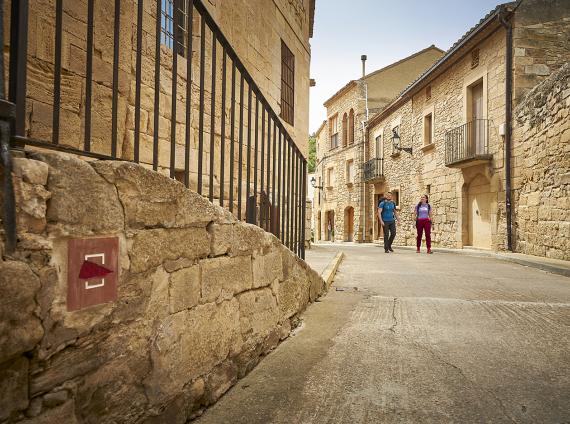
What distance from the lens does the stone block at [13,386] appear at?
40.2 inches

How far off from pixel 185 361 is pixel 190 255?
46 cm

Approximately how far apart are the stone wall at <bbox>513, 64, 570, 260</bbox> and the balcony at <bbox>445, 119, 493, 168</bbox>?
3.84 feet

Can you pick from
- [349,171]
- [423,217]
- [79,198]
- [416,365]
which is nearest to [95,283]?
[79,198]

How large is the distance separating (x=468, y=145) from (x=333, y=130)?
1400 centimetres

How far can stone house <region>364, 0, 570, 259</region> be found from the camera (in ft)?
28.2

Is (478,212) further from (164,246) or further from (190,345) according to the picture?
(164,246)

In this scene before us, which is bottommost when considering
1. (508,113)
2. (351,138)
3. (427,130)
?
(508,113)

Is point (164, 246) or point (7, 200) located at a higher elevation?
point (7, 200)

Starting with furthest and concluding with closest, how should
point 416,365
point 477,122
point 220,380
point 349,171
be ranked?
1. point 349,171
2. point 477,122
3. point 416,365
4. point 220,380

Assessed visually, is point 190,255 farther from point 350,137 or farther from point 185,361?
point 350,137

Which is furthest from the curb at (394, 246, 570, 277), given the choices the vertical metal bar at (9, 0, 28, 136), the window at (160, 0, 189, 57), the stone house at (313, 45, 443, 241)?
the stone house at (313, 45, 443, 241)

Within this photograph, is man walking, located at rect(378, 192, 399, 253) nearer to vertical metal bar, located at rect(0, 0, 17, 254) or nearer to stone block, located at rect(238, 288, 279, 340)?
stone block, located at rect(238, 288, 279, 340)


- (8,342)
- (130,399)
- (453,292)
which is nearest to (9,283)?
(8,342)

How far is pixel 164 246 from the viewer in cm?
160
